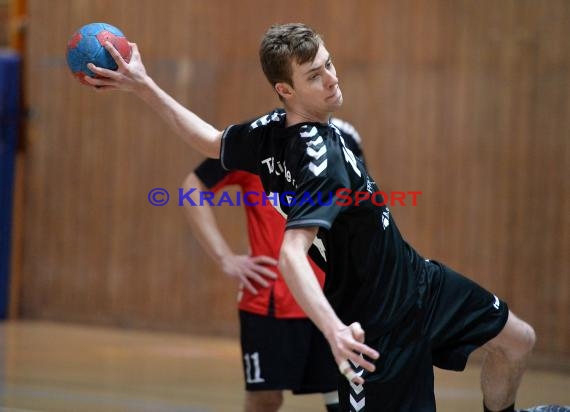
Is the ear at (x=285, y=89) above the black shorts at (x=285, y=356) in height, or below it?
above

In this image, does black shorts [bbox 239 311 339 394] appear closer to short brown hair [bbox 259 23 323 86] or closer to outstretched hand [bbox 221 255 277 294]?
outstretched hand [bbox 221 255 277 294]

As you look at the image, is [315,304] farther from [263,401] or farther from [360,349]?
[263,401]

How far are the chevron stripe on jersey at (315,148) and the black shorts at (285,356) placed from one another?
1527mm

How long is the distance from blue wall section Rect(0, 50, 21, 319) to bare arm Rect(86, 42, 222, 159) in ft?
22.5

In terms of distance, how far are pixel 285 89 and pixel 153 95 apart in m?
0.58

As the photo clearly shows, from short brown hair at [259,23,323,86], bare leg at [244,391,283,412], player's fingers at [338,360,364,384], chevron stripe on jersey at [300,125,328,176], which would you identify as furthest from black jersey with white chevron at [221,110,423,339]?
bare leg at [244,391,283,412]

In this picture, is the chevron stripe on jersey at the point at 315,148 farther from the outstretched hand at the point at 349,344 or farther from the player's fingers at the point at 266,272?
the player's fingers at the point at 266,272

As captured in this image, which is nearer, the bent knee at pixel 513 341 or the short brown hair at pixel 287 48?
the short brown hair at pixel 287 48

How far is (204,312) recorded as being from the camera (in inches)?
367

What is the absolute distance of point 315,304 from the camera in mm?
2900

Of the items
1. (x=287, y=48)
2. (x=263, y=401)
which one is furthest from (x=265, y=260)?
(x=287, y=48)

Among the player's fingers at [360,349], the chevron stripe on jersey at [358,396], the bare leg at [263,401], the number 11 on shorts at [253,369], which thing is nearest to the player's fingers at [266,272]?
the number 11 on shorts at [253,369]

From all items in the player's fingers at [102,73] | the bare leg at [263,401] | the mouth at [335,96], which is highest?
the player's fingers at [102,73]

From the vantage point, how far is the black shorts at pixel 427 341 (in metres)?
3.29
